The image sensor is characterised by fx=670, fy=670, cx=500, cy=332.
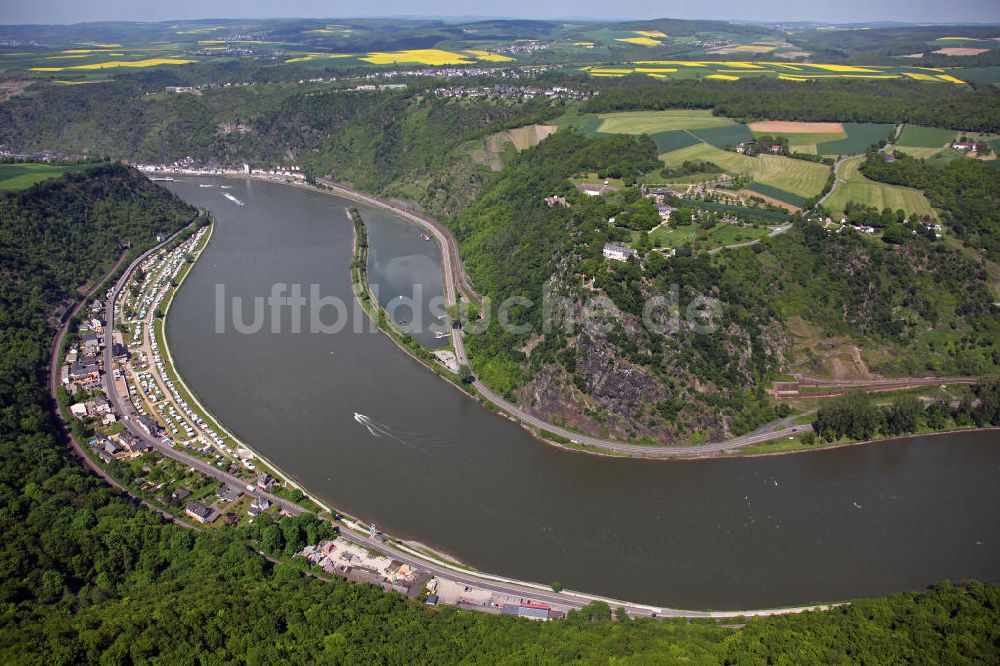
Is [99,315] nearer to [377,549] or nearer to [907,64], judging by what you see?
[377,549]

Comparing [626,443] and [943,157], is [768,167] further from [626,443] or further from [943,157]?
[626,443]

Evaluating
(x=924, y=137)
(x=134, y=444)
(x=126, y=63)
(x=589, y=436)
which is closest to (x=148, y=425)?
(x=134, y=444)

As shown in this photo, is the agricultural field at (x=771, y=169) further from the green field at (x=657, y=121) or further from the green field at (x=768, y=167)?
the green field at (x=657, y=121)

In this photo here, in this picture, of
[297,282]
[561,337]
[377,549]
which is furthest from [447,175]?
[377,549]

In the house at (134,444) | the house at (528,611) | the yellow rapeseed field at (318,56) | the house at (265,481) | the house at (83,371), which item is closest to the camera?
the house at (528,611)

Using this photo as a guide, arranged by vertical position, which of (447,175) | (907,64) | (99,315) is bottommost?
(99,315)

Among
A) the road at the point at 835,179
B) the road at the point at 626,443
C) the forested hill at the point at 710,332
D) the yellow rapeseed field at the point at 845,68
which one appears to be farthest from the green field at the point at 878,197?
the yellow rapeseed field at the point at 845,68

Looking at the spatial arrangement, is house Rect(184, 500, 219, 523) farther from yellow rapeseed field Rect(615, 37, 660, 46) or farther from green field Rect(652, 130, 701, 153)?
yellow rapeseed field Rect(615, 37, 660, 46)
